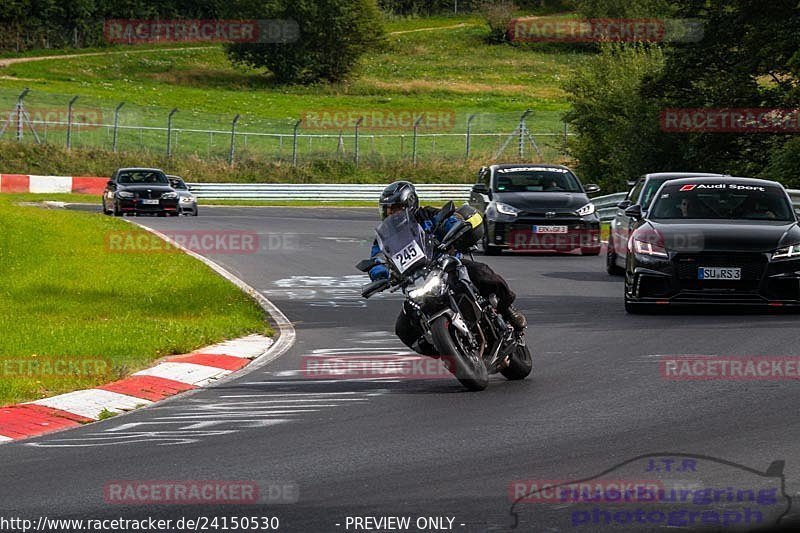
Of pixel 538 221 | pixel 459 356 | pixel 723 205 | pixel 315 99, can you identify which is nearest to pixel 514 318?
pixel 459 356

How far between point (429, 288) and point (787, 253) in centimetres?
707

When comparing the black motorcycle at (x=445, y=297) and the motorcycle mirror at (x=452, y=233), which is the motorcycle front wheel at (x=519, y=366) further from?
the motorcycle mirror at (x=452, y=233)

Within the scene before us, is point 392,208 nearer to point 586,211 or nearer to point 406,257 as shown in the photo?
point 406,257

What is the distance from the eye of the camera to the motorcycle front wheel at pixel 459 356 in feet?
33.5

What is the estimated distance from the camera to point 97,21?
109 m

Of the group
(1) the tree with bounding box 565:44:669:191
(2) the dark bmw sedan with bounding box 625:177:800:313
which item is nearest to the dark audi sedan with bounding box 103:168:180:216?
(1) the tree with bounding box 565:44:669:191

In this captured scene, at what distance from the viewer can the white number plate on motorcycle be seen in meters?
10.1

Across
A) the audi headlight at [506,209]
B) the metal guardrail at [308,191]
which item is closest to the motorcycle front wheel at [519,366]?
the audi headlight at [506,209]

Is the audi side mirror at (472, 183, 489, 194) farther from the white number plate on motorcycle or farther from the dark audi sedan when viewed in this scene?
the white number plate on motorcycle

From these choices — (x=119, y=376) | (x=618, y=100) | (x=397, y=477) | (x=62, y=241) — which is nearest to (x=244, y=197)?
(x=618, y=100)

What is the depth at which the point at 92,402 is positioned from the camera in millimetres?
10383

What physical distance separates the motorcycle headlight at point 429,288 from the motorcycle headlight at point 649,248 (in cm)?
641

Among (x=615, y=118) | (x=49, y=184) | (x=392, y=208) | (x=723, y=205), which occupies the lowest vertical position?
(x=49, y=184)

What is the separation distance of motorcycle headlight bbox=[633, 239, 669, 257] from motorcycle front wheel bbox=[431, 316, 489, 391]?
579 cm
